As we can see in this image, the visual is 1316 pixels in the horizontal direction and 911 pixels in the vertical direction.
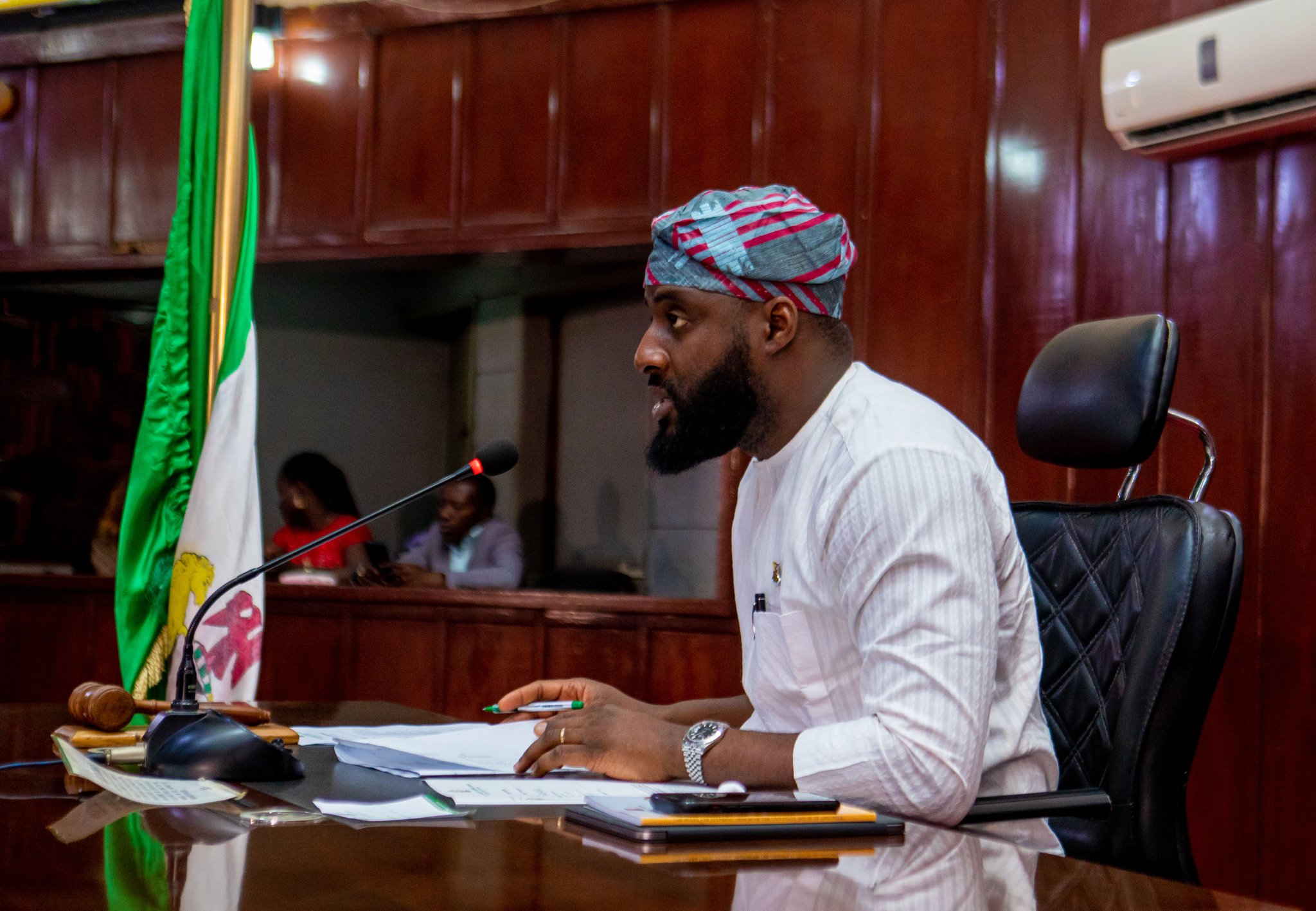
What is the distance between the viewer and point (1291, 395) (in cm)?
340

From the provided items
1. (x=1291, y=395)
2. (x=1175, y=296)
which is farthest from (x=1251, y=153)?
(x=1291, y=395)

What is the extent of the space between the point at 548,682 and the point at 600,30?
121 inches

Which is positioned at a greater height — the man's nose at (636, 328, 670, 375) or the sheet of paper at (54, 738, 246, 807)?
the man's nose at (636, 328, 670, 375)

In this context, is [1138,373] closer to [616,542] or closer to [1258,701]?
[1258,701]

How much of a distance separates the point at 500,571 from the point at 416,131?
161 cm

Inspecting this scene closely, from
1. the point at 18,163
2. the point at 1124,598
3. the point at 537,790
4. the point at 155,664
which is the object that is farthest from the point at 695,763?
the point at 18,163

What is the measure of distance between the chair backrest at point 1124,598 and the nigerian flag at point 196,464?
1871mm

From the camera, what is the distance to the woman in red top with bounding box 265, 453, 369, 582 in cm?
516

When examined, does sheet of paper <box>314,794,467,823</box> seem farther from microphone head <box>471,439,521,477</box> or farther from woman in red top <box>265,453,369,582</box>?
woman in red top <box>265,453,369,582</box>

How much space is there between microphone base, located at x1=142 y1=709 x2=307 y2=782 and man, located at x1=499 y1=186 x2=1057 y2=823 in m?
0.27

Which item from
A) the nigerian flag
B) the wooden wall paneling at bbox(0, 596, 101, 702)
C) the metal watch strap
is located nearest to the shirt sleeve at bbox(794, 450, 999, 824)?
the metal watch strap

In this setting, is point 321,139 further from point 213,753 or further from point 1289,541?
point 213,753

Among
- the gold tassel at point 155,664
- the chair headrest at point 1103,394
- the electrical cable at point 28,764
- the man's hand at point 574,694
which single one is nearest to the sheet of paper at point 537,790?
the man's hand at point 574,694

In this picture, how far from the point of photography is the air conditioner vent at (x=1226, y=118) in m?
3.17
